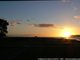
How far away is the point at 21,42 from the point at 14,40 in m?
0.77

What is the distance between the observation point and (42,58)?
60.7 feet

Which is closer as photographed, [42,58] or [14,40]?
[42,58]

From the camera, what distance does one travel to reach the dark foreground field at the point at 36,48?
1839 centimetres

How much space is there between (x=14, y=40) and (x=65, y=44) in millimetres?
4685

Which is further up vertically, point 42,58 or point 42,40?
point 42,40

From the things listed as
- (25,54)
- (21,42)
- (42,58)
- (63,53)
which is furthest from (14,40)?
(63,53)

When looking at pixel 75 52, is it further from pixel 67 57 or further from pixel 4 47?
pixel 4 47

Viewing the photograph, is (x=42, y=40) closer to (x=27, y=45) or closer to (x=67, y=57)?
(x=27, y=45)

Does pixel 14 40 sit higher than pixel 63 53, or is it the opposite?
pixel 14 40

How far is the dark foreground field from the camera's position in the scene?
18.4m

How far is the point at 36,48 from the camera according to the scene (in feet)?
62.9

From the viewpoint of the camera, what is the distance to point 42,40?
2055 cm

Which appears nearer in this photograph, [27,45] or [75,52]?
[75,52]

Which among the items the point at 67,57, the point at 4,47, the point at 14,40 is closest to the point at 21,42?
the point at 14,40
